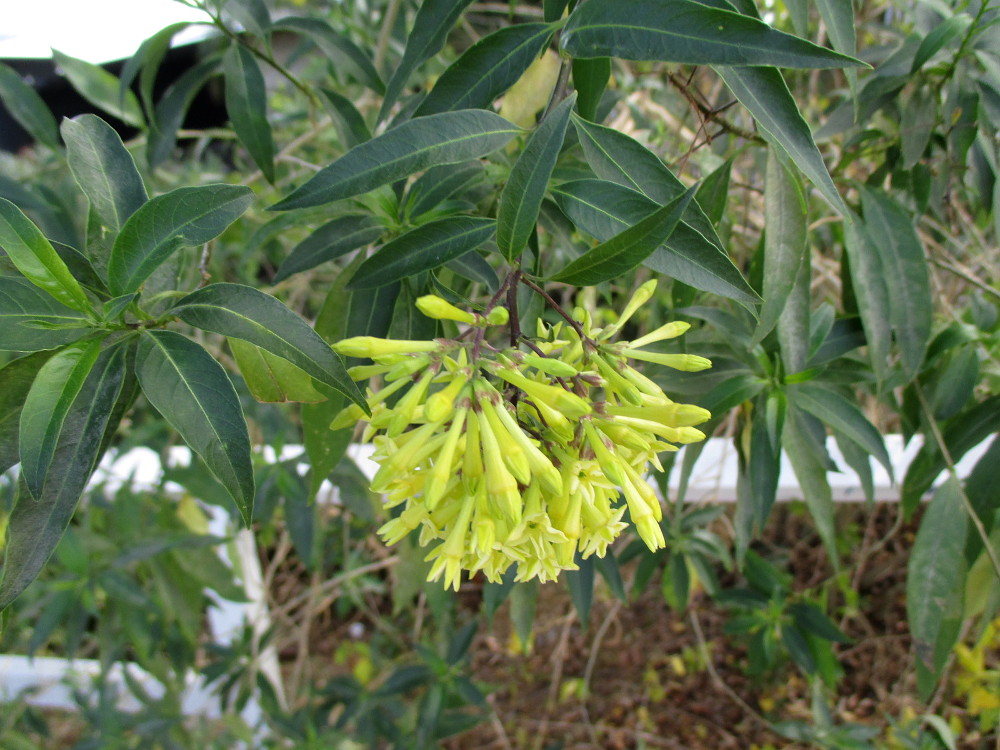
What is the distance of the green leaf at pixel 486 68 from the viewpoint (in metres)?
0.65

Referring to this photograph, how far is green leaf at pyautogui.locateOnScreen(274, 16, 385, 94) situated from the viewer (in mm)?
1036

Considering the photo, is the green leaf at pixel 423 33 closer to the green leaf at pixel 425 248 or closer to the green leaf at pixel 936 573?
the green leaf at pixel 425 248

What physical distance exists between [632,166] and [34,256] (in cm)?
54

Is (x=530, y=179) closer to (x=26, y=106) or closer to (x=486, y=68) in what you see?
(x=486, y=68)

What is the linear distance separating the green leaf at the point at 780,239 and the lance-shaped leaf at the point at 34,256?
65 cm

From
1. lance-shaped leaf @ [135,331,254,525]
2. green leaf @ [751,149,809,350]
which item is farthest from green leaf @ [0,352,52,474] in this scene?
green leaf @ [751,149,809,350]

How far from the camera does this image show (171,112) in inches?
47.3

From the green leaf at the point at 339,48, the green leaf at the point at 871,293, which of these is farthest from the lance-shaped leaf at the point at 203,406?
the green leaf at the point at 871,293

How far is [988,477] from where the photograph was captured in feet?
3.27

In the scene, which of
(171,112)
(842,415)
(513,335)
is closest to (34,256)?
(513,335)

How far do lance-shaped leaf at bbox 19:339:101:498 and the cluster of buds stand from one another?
0.22 meters

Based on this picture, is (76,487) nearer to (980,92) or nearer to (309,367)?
(309,367)

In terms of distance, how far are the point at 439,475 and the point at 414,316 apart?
0.29 m

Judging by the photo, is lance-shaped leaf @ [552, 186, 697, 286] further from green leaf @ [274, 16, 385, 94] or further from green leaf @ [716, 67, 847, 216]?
green leaf @ [274, 16, 385, 94]
